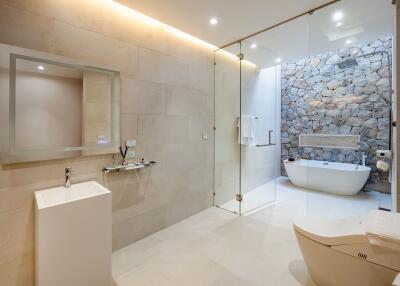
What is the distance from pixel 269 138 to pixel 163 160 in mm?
2760

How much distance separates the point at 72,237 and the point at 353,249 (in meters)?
2.08

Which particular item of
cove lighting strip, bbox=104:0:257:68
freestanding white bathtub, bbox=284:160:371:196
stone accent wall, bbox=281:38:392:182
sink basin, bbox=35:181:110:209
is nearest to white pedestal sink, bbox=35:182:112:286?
sink basin, bbox=35:181:110:209

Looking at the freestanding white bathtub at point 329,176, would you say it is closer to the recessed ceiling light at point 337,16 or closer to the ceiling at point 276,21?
the ceiling at point 276,21

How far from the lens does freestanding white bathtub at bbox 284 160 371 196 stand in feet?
11.7

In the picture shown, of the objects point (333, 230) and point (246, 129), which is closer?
point (333, 230)

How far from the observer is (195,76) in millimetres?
3094

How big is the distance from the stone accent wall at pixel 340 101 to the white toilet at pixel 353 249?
187 centimetres

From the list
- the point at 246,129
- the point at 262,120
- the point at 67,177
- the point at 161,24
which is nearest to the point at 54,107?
the point at 67,177

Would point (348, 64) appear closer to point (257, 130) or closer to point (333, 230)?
point (257, 130)

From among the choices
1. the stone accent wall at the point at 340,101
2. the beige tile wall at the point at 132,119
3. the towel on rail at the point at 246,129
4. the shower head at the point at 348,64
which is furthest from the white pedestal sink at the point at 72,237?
the shower head at the point at 348,64

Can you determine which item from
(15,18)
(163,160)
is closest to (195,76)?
(163,160)

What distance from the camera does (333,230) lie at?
1.66 m

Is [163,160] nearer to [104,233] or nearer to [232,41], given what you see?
[104,233]

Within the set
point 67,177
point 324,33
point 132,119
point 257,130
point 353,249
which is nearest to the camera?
point 353,249
